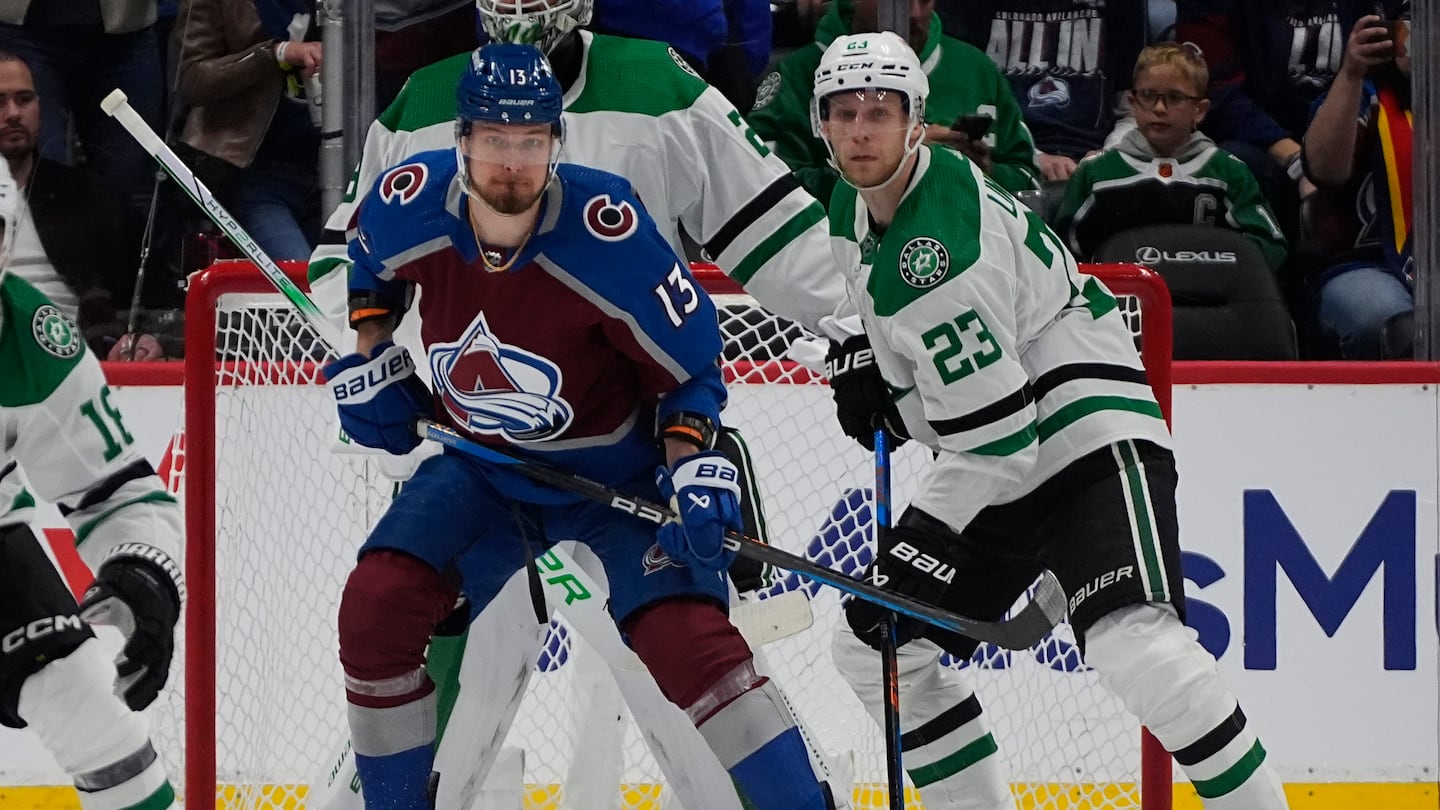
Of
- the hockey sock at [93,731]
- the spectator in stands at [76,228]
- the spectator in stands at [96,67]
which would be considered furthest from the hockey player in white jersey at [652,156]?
the spectator in stands at [96,67]

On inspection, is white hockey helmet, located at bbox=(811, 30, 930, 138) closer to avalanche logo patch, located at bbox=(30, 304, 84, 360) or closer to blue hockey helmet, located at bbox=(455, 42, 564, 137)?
blue hockey helmet, located at bbox=(455, 42, 564, 137)

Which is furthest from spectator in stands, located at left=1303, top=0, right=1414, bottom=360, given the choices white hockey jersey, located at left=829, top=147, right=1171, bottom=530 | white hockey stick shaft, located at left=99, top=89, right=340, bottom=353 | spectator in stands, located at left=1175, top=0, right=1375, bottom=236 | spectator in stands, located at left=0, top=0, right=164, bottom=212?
spectator in stands, located at left=0, top=0, right=164, bottom=212

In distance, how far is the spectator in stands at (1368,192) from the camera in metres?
3.34

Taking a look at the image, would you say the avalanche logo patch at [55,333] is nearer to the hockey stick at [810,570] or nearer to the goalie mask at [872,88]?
the hockey stick at [810,570]

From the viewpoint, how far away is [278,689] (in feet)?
9.97

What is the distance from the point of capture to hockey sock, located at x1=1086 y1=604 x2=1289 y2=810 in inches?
97.5

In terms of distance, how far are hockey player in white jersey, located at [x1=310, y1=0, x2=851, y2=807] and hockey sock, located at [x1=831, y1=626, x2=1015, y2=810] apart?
148mm

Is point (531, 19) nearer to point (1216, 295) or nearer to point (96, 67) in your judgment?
point (96, 67)

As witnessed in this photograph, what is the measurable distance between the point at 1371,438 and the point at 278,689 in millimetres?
1860

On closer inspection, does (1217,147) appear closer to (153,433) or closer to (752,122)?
(752,122)

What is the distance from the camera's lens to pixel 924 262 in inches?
95.4

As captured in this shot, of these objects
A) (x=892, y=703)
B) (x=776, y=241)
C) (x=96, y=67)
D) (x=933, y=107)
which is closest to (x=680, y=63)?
(x=776, y=241)

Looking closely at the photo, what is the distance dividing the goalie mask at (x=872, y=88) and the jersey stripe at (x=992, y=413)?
32 cm

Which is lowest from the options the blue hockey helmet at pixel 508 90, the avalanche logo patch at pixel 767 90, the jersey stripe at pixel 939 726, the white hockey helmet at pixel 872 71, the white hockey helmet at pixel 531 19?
the jersey stripe at pixel 939 726
